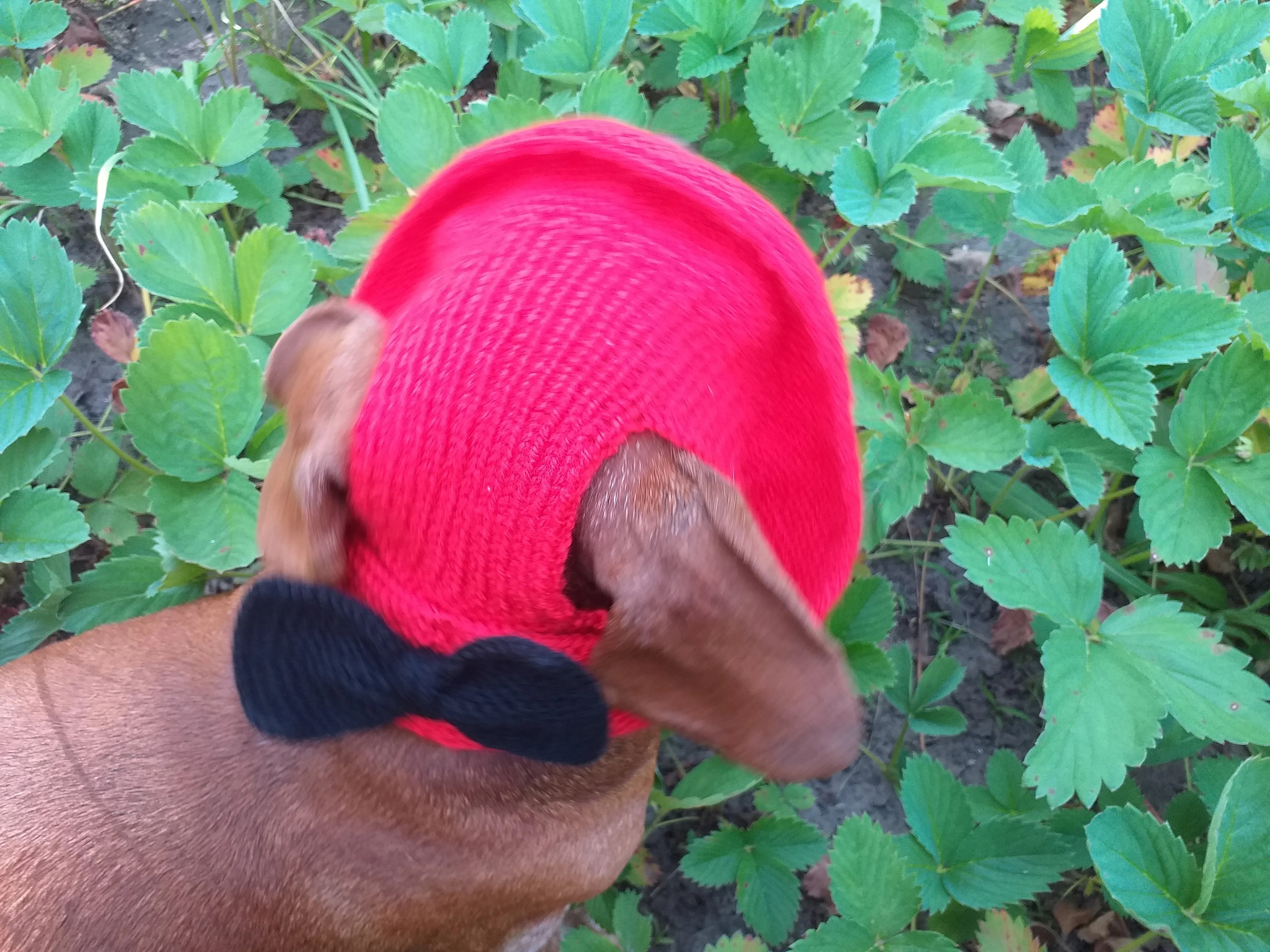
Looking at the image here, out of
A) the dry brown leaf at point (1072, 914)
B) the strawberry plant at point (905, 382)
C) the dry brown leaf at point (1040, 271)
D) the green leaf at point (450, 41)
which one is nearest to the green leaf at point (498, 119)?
the strawberry plant at point (905, 382)

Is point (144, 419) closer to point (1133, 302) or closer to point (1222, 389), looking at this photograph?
point (1133, 302)

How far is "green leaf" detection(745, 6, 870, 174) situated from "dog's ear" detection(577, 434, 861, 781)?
1.21m

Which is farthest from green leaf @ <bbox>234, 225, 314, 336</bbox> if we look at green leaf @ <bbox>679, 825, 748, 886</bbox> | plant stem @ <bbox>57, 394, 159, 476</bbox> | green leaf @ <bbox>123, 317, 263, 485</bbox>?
green leaf @ <bbox>679, 825, 748, 886</bbox>

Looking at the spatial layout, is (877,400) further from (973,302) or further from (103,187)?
(103,187)

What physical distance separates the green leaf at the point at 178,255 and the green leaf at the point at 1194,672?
1.43 metres

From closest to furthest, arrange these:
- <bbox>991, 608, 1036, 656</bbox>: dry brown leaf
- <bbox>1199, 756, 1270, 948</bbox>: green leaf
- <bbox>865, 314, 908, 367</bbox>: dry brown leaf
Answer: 1. <bbox>1199, 756, 1270, 948</bbox>: green leaf
2. <bbox>991, 608, 1036, 656</bbox>: dry brown leaf
3. <bbox>865, 314, 908, 367</bbox>: dry brown leaf

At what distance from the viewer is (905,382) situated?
183cm

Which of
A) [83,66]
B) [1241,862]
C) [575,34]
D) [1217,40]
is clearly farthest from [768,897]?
[83,66]

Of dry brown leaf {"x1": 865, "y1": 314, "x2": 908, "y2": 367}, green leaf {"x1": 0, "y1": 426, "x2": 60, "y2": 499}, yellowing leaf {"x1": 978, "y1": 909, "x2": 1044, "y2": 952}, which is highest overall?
green leaf {"x1": 0, "y1": 426, "x2": 60, "y2": 499}

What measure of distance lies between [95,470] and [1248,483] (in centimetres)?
196

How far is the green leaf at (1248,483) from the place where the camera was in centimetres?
134

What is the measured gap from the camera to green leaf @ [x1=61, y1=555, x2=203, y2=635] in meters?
1.53

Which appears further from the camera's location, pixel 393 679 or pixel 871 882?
pixel 871 882

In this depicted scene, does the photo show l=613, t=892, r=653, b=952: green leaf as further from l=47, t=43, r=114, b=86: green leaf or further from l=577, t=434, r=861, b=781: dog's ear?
l=47, t=43, r=114, b=86: green leaf
